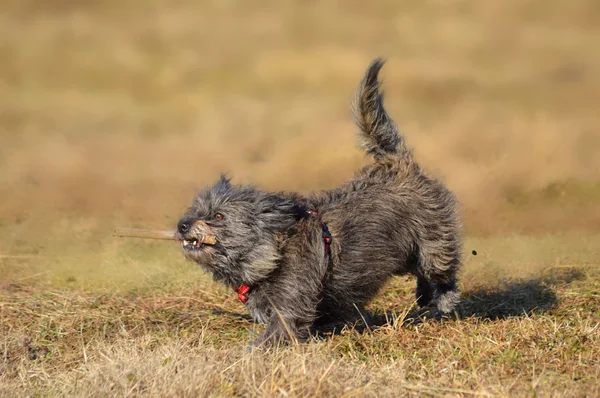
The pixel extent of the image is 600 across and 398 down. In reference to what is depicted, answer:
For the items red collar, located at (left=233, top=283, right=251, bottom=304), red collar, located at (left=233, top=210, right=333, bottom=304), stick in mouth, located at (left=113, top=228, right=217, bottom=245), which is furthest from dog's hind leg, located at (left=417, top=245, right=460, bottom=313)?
stick in mouth, located at (left=113, top=228, right=217, bottom=245)

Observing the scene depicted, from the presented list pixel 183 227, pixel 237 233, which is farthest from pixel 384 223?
pixel 183 227

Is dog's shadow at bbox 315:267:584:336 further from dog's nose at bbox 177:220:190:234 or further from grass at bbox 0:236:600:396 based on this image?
dog's nose at bbox 177:220:190:234

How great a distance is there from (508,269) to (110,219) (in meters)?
5.16

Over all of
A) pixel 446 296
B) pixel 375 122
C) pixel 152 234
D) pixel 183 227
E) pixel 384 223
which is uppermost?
pixel 375 122

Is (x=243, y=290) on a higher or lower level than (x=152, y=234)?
lower

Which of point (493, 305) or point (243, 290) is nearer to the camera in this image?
point (243, 290)

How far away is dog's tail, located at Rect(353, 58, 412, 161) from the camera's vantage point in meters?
7.22

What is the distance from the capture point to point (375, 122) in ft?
24.0

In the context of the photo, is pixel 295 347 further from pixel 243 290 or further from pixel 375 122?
pixel 375 122

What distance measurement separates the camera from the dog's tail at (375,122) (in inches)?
284

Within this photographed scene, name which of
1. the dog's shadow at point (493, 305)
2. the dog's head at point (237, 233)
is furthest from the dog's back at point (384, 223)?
the dog's head at point (237, 233)

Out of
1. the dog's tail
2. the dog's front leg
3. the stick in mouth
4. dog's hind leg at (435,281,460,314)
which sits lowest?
the dog's front leg

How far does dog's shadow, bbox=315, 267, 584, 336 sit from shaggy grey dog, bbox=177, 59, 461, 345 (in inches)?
16.0

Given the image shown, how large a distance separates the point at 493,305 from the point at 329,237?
8.15ft
